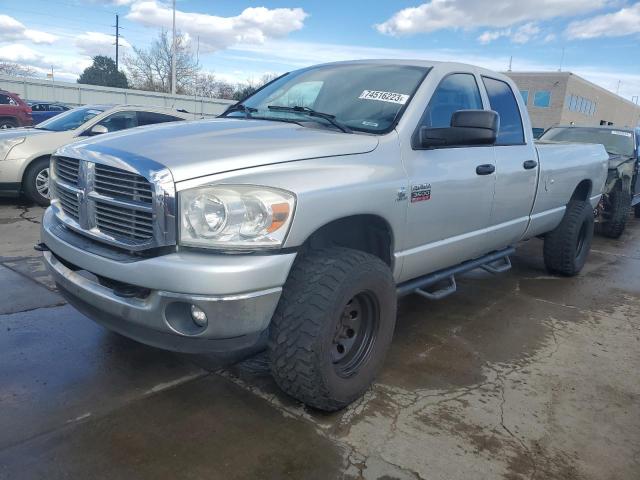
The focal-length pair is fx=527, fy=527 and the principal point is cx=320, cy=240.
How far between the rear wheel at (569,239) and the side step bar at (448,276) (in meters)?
0.95

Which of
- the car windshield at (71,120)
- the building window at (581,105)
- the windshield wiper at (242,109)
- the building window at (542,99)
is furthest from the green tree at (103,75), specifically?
the windshield wiper at (242,109)

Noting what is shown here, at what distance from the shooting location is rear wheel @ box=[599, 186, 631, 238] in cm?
810

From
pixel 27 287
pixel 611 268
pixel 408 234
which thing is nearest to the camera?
pixel 408 234

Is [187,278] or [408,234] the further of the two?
[408,234]

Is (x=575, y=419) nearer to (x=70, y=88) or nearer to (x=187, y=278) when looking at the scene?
(x=187, y=278)

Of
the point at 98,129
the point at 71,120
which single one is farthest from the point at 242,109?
the point at 71,120

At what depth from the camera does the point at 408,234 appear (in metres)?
3.14

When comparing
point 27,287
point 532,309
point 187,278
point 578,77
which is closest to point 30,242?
point 27,287

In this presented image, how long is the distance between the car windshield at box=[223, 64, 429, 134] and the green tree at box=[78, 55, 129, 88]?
1983 inches

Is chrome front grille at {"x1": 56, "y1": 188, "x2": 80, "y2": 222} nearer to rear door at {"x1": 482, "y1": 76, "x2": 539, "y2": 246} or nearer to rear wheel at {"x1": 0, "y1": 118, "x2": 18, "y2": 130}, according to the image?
rear door at {"x1": 482, "y1": 76, "x2": 539, "y2": 246}

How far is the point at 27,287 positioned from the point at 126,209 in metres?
2.53

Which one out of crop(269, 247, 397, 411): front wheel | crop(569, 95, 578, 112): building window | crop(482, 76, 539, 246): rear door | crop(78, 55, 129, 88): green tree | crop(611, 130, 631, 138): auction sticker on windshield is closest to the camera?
crop(269, 247, 397, 411): front wheel

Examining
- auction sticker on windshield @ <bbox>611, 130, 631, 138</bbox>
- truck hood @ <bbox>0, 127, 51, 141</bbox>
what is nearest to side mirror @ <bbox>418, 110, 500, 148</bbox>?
truck hood @ <bbox>0, 127, 51, 141</bbox>

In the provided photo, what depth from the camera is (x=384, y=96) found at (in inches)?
131
